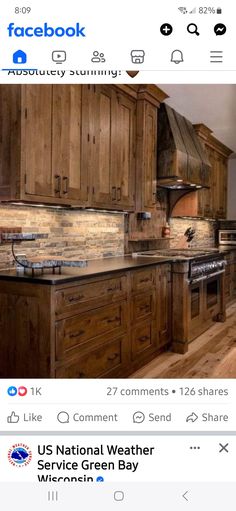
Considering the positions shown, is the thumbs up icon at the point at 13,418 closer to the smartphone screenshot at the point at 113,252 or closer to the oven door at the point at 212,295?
the smartphone screenshot at the point at 113,252

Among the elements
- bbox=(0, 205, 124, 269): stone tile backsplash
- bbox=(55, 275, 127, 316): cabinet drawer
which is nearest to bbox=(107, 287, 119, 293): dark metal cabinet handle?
bbox=(55, 275, 127, 316): cabinet drawer

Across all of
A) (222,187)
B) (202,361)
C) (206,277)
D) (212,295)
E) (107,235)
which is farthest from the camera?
(222,187)

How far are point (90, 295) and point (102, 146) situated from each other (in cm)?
113

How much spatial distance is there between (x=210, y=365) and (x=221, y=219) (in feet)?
10.9

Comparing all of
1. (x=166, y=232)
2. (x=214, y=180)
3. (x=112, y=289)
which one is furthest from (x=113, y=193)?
(x=214, y=180)

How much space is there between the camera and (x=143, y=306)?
2680 millimetres

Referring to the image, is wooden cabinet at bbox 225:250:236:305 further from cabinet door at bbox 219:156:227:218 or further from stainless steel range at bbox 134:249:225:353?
stainless steel range at bbox 134:249:225:353

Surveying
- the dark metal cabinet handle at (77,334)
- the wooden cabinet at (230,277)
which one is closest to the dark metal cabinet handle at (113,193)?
the dark metal cabinet handle at (77,334)
